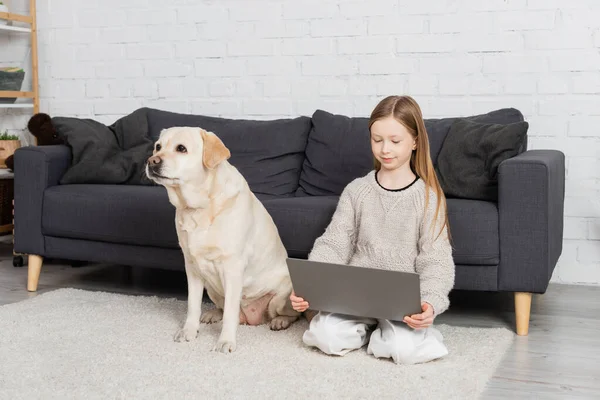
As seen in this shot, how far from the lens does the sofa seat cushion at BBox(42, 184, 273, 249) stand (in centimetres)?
305

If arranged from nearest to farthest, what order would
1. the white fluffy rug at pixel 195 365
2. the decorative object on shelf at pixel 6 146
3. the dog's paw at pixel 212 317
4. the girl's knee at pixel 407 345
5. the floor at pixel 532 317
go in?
the white fluffy rug at pixel 195 365 < the floor at pixel 532 317 < the girl's knee at pixel 407 345 < the dog's paw at pixel 212 317 < the decorative object on shelf at pixel 6 146

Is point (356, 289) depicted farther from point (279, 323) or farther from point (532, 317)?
point (532, 317)

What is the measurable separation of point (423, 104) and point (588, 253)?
103 cm

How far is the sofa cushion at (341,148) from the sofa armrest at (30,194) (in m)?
1.11

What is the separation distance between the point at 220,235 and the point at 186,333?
1.17 ft

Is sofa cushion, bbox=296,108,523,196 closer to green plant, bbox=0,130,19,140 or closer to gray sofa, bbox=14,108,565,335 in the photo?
gray sofa, bbox=14,108,565,335

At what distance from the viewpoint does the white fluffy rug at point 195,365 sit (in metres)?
2.04

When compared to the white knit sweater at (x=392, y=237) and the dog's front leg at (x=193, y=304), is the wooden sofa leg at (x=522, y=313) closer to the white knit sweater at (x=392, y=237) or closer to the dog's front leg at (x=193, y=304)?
the white knit sweater at (x=392, y=237)

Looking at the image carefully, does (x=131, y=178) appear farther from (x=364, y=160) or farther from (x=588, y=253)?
(x=588, y=253)

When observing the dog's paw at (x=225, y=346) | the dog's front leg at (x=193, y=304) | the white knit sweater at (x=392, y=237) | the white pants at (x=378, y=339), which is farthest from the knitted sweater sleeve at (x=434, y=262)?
the dog's front leg at (x=193, y=304)

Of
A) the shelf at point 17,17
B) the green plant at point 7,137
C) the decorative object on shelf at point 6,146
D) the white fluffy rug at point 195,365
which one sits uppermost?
the shelf at point 17,17

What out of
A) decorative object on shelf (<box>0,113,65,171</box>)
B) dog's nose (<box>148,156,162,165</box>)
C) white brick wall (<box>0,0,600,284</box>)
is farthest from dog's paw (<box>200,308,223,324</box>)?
decorative object on shelf (<box>0,113,65,171</box>)

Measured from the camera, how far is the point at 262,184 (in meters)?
3.40

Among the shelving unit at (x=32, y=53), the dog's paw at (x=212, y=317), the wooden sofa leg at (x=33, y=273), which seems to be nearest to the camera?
the dog's paw at (x=212, y=317)
